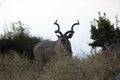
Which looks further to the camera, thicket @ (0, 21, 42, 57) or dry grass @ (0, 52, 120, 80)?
thicket @ (0, 21, 42, 57)

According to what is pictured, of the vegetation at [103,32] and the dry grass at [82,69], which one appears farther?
the vegetation at [103,32]

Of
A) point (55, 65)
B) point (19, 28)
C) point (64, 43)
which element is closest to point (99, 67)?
point (55, 65)

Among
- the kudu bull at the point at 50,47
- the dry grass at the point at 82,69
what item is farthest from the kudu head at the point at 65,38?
the dry grass at the point at 82,69

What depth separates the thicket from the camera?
3294 centimetres

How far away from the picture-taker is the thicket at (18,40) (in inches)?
1297

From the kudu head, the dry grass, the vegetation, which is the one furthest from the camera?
the vegetation

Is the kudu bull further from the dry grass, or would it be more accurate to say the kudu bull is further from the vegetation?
the dry grass

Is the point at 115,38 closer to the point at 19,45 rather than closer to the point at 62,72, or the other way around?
the point at 19,45

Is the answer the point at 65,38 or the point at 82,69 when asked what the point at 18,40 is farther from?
the point at 82,69

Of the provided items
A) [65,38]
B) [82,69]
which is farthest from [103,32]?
[82,69]

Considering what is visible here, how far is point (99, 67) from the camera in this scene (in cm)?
1226

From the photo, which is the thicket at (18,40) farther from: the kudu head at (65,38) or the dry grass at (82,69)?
the dry grass at (82,69)

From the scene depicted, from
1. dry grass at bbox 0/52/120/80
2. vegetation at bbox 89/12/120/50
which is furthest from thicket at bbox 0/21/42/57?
dry grass at bbox 0/52/120/80

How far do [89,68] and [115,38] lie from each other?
632 inches
